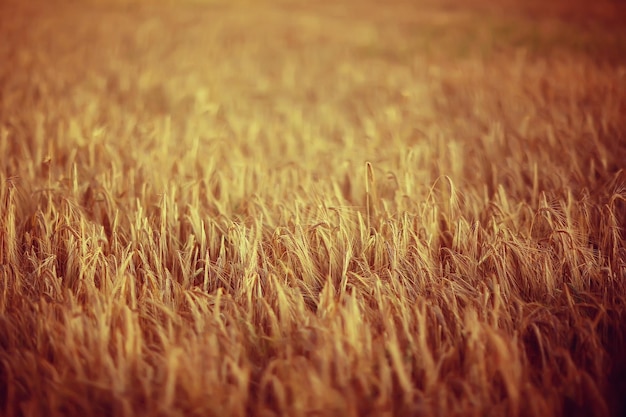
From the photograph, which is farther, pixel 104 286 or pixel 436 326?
pixel 104 286

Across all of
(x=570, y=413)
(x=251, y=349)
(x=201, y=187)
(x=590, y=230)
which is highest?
(x=201, y=187)

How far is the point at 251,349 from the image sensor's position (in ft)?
3.81

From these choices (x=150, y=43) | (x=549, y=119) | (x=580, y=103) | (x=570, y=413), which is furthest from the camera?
(x=150, y=43)

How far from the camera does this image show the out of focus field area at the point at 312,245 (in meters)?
1.02

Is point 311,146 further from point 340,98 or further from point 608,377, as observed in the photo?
point 608,377

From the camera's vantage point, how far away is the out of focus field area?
3.34 ft

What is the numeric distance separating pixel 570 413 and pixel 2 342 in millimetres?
1476

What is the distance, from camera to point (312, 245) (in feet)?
5.06

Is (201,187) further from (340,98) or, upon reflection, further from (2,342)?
(340,98)

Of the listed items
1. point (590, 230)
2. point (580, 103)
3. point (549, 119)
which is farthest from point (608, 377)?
point (580, 103)

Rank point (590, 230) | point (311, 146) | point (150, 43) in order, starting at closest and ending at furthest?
1. point (590, 230)
2. point (311, 146)
3. point (150, 43)

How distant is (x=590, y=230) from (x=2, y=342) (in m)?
1.94

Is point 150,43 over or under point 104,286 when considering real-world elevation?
over

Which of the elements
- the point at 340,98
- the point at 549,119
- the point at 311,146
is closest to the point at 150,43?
the point at 340,98
